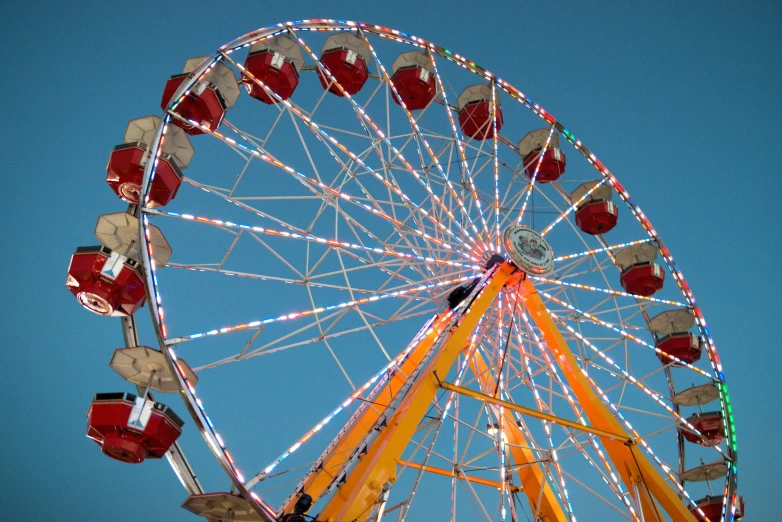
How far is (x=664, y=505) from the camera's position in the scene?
7.71 meters

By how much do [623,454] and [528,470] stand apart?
194cm

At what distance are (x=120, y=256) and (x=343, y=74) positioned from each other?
5.53 metres

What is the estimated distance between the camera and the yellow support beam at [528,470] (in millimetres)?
8984

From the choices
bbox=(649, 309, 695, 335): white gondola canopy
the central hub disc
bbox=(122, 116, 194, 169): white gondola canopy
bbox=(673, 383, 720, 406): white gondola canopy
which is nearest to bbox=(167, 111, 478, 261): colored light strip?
bbox=(122, 116, 194, 169): white gondola canopy

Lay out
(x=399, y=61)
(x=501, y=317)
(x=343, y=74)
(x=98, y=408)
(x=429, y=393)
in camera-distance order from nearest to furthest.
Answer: (x=98, y=408)
(x=429, y=393)
(x=501, y=317)
(x=343, y=74)
(x=399, y=61)

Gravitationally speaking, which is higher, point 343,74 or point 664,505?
point 343,74

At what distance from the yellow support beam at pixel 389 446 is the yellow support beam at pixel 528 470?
1.81m

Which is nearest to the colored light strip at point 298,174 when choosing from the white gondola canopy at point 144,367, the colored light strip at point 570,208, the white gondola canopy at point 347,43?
the colored light strip at point 570,208

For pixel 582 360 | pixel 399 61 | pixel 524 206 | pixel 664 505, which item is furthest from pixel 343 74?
pixel 664 505

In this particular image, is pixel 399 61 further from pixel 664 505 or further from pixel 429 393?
pixel 664 505

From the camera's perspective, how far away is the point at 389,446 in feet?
21.2

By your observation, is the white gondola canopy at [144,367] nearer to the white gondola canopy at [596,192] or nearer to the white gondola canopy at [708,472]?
the white gondola canopy at [708,472]

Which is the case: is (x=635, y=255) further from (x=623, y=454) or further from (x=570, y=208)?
(x=623, y=454)

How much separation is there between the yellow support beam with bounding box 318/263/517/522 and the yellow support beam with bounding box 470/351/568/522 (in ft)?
5.94
